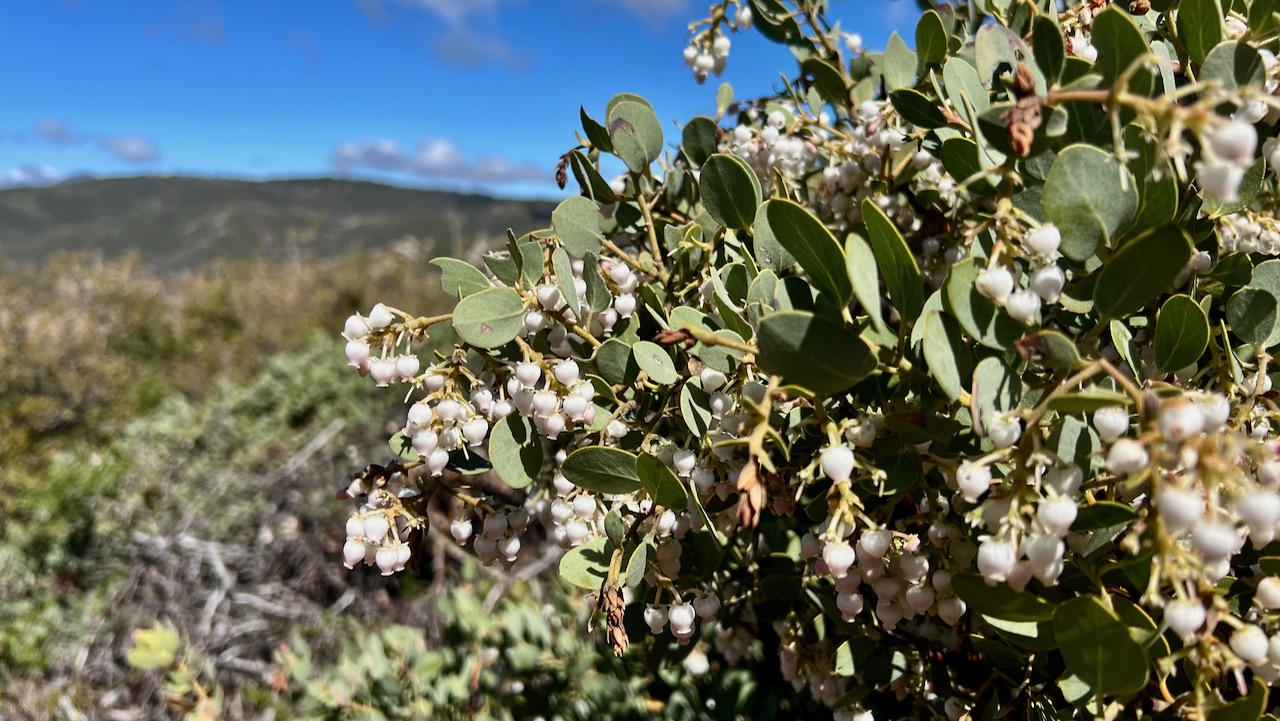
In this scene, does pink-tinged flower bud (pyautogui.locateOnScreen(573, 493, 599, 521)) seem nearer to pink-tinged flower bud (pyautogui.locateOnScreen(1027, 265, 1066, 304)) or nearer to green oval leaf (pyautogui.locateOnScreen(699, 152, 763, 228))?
green oval leaf (pyautogui.locateOnScreen(699, 152, 763, 228))

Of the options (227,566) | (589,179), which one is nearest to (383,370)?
(589,179)

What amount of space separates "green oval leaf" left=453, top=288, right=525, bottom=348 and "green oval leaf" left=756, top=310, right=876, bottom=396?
1.07 ft

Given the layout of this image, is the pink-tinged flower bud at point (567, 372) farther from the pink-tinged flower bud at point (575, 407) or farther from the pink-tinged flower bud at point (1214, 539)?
the pink-tinged flower bud at point (1214, 539)

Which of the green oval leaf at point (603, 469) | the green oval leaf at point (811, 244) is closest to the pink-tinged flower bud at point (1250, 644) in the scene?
the green oval leaf at point (811, 244)

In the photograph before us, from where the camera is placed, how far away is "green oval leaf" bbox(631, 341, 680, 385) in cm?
77

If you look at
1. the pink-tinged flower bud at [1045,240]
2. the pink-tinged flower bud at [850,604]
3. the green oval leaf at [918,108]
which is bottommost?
the pink-tinged flower bud at [850,604]

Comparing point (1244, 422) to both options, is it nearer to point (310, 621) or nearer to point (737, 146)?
point (737, 146)

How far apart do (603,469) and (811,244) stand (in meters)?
0.29

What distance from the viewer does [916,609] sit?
698 mm

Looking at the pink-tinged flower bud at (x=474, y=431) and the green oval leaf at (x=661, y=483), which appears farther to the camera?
the pink-tinged flower bud at (x=474, y=431)

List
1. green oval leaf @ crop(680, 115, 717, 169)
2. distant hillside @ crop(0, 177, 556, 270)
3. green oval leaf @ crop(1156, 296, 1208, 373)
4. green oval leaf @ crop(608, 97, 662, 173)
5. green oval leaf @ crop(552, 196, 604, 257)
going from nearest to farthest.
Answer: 1. green oval leaf @ crop(1156, 296, 1208, 373)
2. green oval leaf @ crop(552, 196, 604, 257)
3. green oval leaf @ crop(608, 97, 662, 173)
4. green oval leaf @ crop(680, 115, 717, 169)
5. distant hillside @ crop(0, 177, 556, 270)

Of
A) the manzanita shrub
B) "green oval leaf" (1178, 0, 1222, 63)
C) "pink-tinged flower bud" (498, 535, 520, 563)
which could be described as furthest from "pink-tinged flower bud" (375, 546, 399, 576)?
"green oval leaf" (1178, 0, 1222, 63)

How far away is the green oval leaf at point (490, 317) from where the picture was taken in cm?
78

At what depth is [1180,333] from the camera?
0.66m
